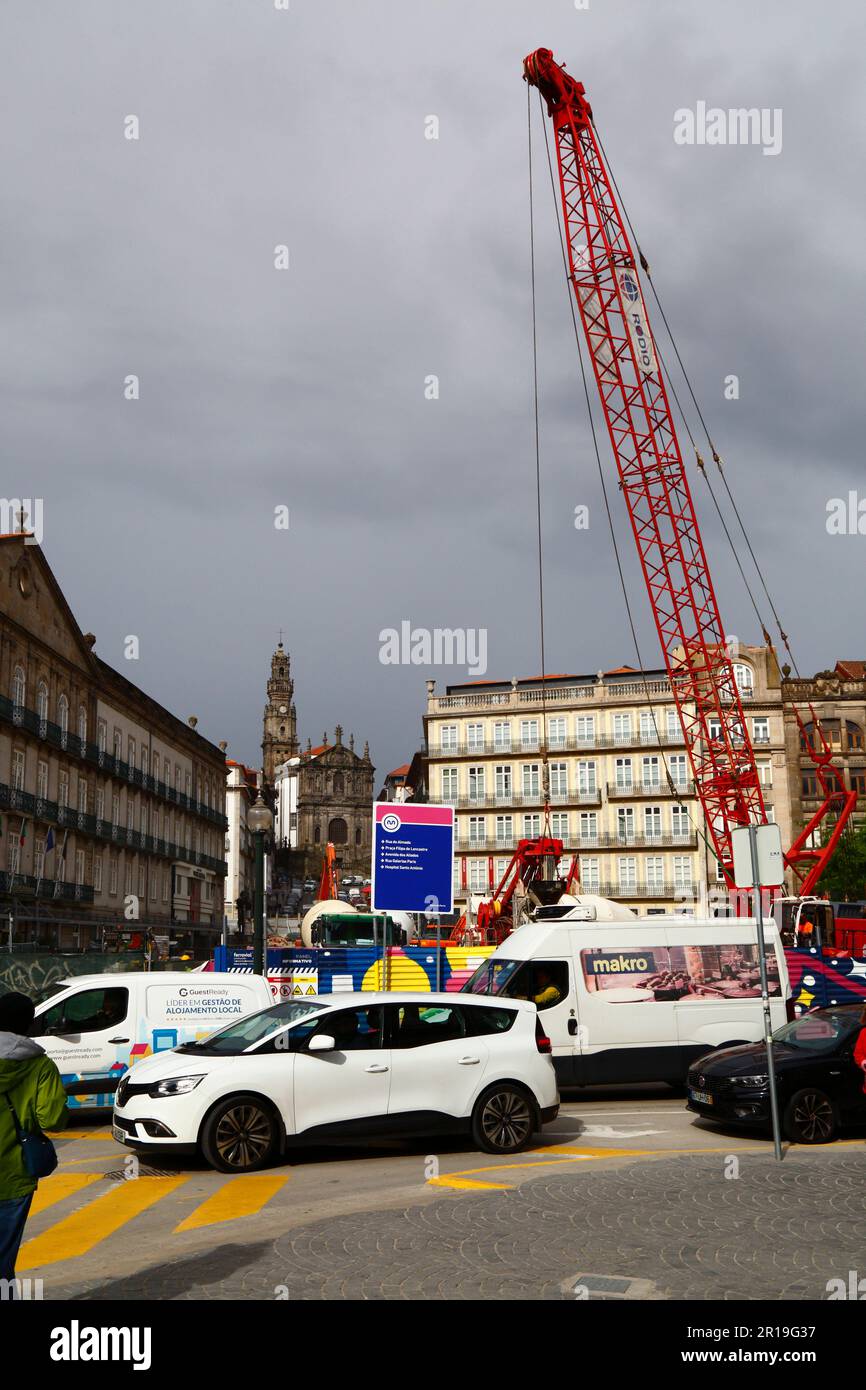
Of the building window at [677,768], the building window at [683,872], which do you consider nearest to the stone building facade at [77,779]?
the building window at [683,872]

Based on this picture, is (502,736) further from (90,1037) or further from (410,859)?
(90,1037)

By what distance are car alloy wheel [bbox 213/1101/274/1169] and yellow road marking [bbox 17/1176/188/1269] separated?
0.49 m

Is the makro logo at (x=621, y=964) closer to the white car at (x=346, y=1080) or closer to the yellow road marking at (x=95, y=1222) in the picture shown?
the white car at (x=346, y=1080)

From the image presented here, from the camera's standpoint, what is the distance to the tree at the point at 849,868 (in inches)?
2261

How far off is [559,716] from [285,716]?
114 meters

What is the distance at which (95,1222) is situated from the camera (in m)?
9.38

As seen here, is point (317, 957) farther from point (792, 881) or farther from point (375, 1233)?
point (792, 881)

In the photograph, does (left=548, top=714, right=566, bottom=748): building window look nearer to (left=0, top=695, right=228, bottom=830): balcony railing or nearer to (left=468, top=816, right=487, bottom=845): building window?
(left=468, top=816, right=487, bottom=845): building window

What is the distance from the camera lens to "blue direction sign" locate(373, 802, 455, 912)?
64.8ft

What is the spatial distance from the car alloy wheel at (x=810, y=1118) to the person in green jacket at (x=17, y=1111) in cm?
894

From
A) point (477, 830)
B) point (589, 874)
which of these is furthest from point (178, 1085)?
point (477, 830)
